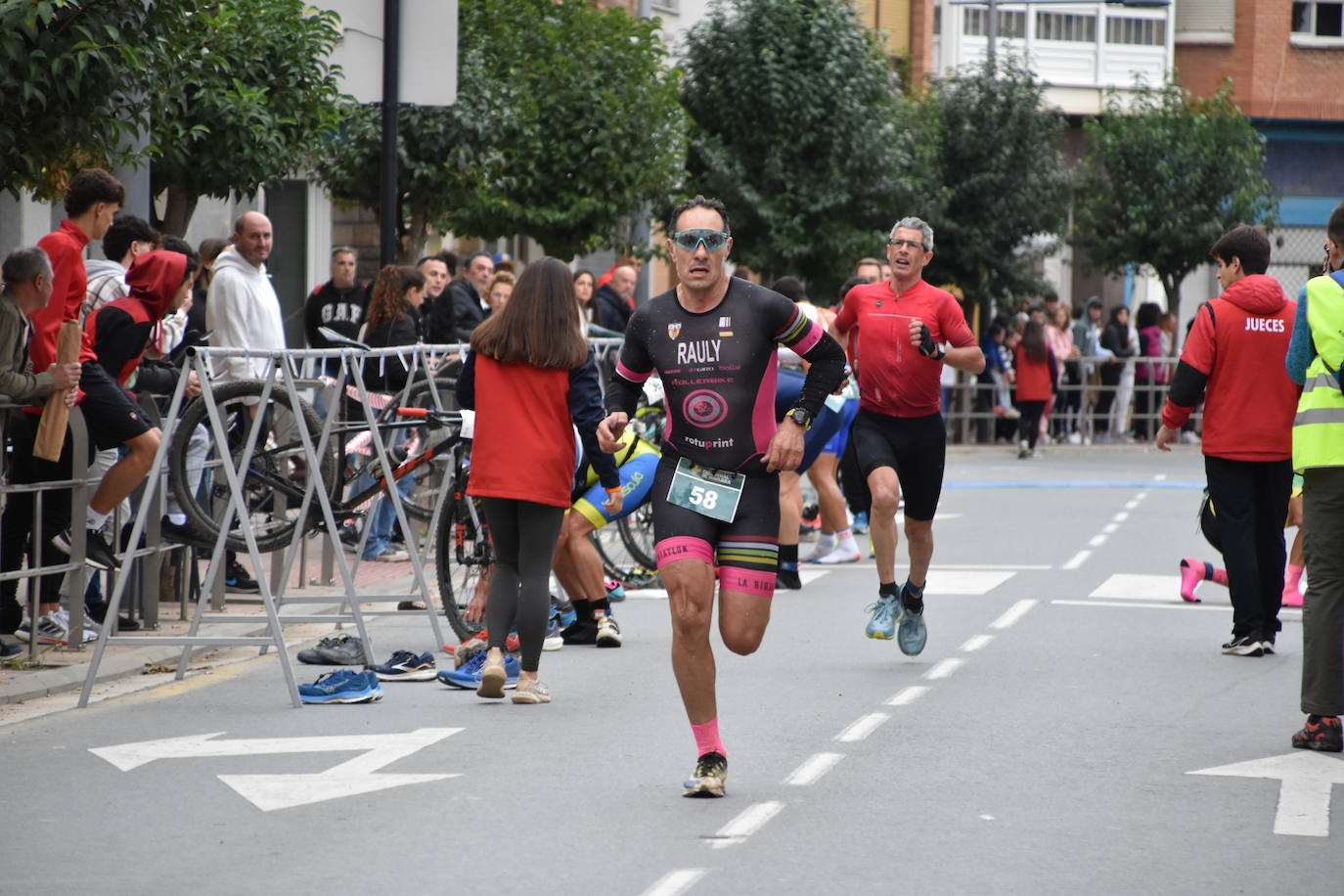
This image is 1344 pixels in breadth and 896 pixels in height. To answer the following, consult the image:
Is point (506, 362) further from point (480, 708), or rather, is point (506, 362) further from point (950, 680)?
point (950, 680)

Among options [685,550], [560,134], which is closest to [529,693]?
[685,550]

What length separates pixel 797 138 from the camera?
29.0 metres

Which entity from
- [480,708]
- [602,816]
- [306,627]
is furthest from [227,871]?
[306,627]

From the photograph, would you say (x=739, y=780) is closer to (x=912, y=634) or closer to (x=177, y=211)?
(x=912, y=634)

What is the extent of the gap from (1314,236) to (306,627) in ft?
129

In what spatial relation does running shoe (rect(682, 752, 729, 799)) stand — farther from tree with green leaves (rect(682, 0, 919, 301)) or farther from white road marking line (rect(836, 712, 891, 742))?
tree with green leaves (rect(682, 0, 919, 301))

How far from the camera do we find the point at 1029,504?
2117 cm

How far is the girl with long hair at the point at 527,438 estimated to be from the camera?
9.03 meters

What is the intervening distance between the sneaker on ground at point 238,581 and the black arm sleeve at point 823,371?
603 cm

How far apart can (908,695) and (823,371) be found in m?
2.38

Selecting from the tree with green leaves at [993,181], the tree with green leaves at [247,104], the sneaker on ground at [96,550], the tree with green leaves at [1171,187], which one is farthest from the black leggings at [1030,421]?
the sneaker on ground at [96,550]

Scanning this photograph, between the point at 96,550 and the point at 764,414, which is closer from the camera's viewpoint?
the point at 764,414

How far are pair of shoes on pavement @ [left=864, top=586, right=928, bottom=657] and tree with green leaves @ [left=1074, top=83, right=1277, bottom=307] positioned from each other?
26.6 metres

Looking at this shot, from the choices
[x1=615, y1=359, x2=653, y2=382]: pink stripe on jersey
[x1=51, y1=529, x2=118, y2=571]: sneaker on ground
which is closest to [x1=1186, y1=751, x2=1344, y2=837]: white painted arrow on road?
[x1=615, y1=359, x2=653, y2=382]: pink stripe on jersey
